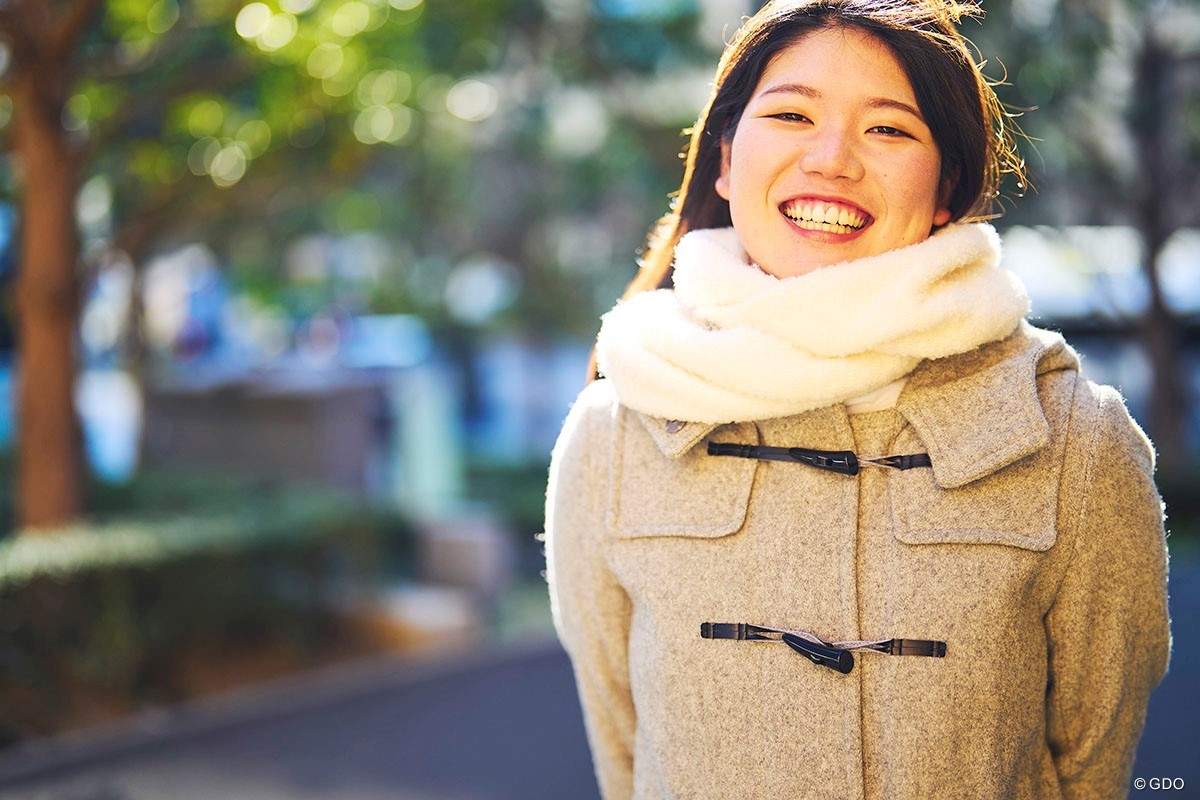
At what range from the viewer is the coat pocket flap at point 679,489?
172 cm

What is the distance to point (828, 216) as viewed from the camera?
163 centimetres

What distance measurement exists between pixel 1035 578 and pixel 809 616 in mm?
302

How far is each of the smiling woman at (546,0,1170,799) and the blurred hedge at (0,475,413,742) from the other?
402 centimetres

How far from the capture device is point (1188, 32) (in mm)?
8938

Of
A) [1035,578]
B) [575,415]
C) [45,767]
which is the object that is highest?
[575,415]

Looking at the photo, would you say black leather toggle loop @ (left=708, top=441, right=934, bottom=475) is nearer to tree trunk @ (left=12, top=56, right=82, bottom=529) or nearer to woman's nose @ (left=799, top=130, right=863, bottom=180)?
woman's nose @ (left=799, top=130, right=863, bottom=180)

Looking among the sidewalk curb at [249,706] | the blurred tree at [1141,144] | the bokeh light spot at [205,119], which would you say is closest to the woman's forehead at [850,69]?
the sidewalk curb at [249,706]

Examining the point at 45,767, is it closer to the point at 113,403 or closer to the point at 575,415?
the point at 575,415

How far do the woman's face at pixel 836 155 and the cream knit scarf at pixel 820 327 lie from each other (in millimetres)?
55

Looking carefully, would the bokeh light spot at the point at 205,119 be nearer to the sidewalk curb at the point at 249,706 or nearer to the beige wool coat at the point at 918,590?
the sidewalk curb at the point at 249,706

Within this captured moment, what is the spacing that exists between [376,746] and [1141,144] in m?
7.10

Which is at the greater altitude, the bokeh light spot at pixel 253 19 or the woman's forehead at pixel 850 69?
the bokeh light spot at pixel 253 19

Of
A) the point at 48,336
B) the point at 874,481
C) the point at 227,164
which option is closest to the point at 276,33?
the point at 227,164

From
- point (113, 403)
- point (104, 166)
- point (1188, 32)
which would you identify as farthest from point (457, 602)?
point (113, 403)
